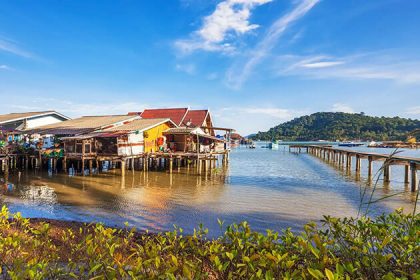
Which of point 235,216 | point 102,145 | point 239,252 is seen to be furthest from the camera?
point 102,145

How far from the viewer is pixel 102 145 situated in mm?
25641

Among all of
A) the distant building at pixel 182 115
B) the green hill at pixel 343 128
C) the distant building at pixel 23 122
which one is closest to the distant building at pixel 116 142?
the distant building at pixel 23 122

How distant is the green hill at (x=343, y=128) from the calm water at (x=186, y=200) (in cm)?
11085

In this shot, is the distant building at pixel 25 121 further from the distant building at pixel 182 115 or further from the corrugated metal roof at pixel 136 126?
the corrugated metal roof at pixel 136 126

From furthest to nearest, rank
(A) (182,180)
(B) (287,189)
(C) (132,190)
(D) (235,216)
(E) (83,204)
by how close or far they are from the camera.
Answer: (A) (182,180) < (B) (287,189) < (C) (132,190) < (E) (83,204) < (D) (235,216)

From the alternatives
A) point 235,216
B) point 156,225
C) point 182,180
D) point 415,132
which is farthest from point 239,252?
point 182,180

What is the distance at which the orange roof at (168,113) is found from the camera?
38125 millimetres

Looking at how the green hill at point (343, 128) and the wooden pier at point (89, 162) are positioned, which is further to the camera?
the green hill at point (343, 128)

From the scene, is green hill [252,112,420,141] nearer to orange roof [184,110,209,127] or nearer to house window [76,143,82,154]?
orange roof [184,110,209,127]

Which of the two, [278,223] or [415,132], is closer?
[415,132]

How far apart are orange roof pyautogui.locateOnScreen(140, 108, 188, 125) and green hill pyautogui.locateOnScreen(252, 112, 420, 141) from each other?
102346 mm

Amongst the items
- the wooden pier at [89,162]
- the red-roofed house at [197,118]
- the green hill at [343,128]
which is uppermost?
the green hill at [343,128]

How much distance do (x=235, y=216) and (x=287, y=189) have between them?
8178 mm

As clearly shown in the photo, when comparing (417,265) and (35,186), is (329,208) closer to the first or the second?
(417,265)
